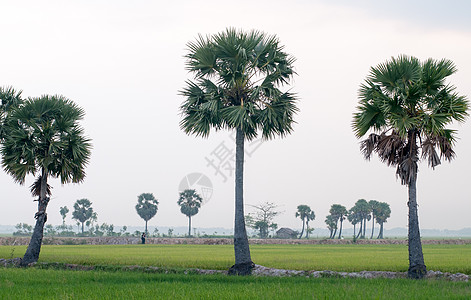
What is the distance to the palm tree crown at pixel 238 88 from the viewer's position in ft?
95.3

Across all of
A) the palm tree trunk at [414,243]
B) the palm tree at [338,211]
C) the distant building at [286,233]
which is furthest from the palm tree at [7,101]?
the palm tree at [338,211]

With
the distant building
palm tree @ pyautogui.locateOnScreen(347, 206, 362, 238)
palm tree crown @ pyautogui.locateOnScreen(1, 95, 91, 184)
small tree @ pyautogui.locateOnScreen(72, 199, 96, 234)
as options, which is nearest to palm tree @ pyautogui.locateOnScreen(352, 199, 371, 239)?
palm tree @ pyautogui.locateOnScreen(347, 206, 362, 238)

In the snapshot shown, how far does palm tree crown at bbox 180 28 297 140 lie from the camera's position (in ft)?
95.3

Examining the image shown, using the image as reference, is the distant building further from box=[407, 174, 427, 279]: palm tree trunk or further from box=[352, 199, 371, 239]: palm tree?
box=[407, 174, 427, 279]: palm tree trunk

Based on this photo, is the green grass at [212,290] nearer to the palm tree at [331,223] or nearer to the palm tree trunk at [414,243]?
the palm tree trunk at [414,243]

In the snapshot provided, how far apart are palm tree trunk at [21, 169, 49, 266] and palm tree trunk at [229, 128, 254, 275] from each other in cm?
1432

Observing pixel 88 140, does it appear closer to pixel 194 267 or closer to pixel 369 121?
pixel 194 267

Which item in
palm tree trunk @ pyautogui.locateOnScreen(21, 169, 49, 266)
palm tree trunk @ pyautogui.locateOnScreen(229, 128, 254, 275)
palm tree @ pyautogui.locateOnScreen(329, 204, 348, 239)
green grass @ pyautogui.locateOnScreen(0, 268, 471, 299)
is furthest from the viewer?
palm tree @ pyautogui.locateOnScreen(329, 204, 348, 239)

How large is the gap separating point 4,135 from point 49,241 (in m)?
47.0

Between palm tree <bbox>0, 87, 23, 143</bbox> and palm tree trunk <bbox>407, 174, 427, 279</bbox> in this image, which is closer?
palm tree trunk <bbox>407, 174, 427, 279</bbox>

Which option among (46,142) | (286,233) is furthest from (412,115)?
(286,233)

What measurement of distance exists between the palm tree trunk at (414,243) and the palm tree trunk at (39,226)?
23509 millimetres

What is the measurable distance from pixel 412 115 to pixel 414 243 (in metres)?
6.15

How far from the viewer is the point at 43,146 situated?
116ft
